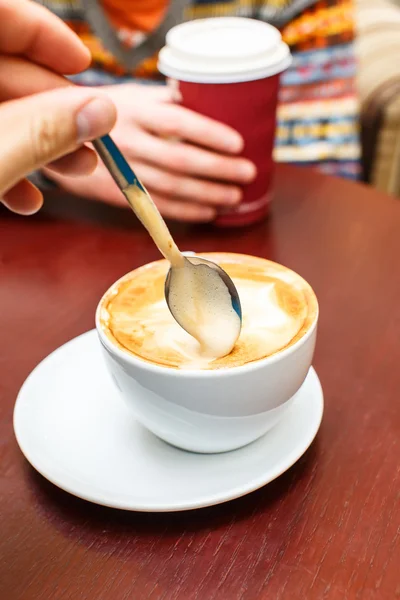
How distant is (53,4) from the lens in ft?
4.95

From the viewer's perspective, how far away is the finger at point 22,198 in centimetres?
72

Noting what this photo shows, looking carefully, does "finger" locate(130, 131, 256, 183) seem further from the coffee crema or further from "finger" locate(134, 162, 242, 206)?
the coffee crema

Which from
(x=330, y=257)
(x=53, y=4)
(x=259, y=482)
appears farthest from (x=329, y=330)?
(x=53, y=4)

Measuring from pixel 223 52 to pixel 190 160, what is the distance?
155 mm

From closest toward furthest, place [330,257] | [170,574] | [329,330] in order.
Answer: [170,574]
[329,330]
[330,257]

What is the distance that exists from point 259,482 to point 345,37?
1.27m

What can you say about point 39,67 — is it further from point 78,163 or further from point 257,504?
point 257,504

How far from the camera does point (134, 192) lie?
0.57 meters

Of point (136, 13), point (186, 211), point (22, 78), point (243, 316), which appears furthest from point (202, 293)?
point (136, 13)

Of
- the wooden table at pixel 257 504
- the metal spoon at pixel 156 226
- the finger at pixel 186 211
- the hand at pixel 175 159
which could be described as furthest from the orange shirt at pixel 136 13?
the metal spoon at pixel 156 226

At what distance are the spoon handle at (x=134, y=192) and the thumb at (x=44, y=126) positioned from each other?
5 centimetres

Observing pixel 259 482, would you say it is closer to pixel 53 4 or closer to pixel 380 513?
pixel 380 513

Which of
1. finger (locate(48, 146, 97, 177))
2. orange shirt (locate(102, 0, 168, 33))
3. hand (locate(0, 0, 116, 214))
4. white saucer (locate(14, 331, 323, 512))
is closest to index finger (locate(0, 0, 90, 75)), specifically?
hand (locate(0, 0, 116, 214))

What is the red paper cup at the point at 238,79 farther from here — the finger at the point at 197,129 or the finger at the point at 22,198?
the finger at the point at 22,198
